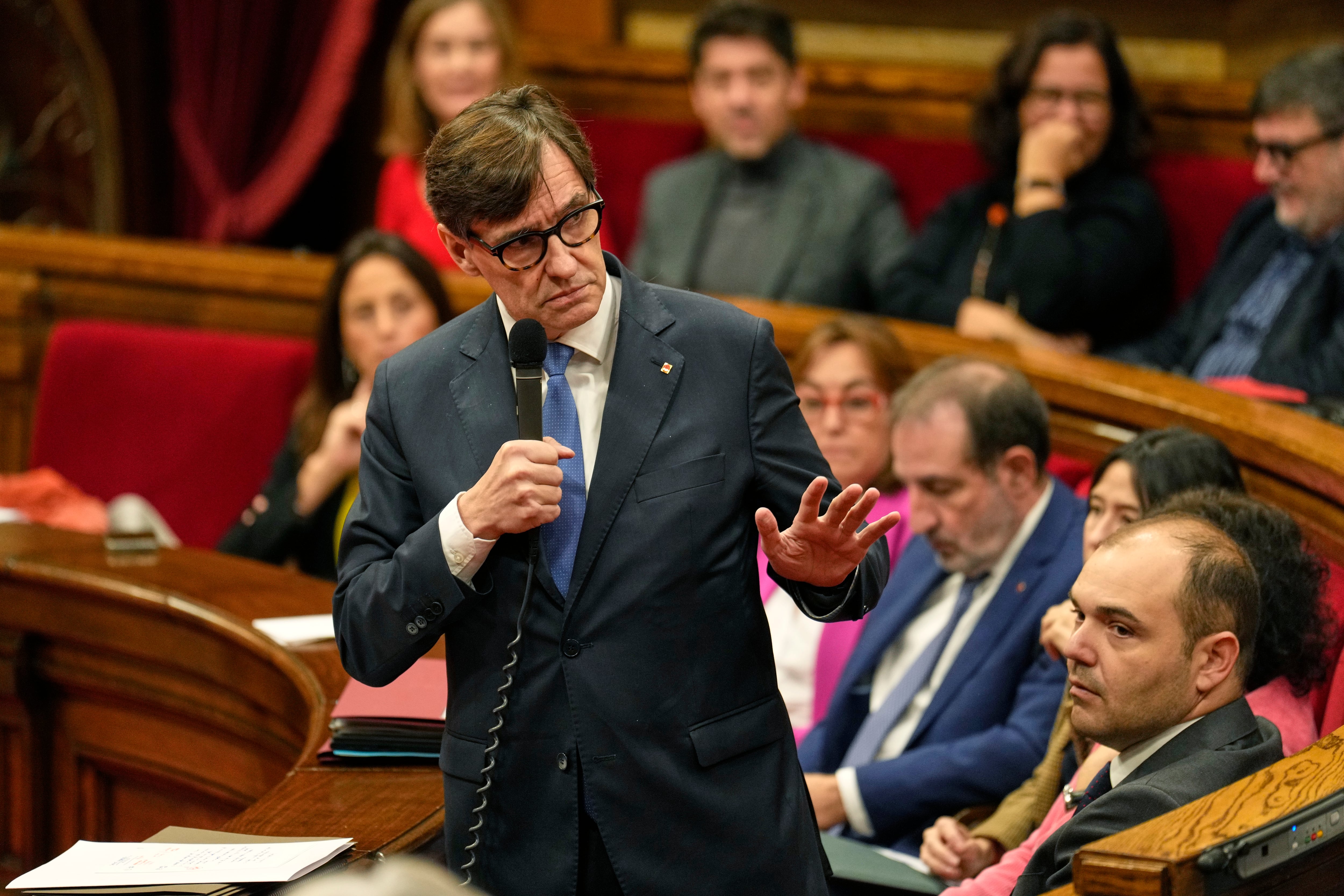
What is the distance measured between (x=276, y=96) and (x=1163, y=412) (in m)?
3.29

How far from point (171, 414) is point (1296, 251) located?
7.75ft

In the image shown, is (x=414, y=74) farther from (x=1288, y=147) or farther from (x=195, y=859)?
(x=195, y=859)

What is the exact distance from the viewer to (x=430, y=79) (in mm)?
3668

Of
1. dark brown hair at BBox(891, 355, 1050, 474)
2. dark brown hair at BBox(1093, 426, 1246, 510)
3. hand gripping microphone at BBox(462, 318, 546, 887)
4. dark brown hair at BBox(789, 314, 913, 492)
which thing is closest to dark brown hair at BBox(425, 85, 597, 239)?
hand gripping microphone at BBox(462, 318, 546, 887)

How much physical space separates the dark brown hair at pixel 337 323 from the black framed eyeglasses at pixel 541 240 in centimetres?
171

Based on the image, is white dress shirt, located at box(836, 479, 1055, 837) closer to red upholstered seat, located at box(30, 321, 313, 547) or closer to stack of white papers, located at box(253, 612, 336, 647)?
stack of white papers, located at box(253, 612, 336, 647)

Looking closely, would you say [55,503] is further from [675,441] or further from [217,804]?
[675,441]

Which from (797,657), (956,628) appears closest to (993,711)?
(956,628)

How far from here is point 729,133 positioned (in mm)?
3605

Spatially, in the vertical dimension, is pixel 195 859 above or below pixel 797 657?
above

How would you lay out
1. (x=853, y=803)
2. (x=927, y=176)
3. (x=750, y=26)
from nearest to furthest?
1. (x=853, y=803)
2. (x=750, y=26)
3. (x=927, y=176)

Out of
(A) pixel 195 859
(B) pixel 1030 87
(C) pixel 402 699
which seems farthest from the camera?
(B) pixel 1030 87

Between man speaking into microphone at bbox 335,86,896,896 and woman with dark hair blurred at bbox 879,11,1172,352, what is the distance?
1.78 m

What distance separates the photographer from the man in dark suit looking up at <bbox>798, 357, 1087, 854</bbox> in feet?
7.01
